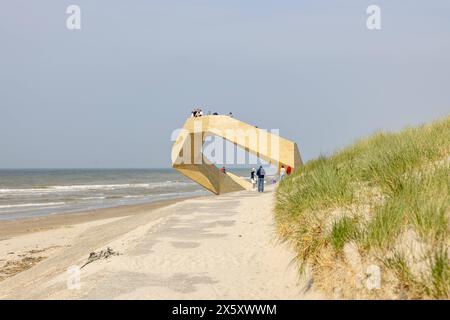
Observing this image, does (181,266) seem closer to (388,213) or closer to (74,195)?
(388,213)

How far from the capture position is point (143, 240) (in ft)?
26.5

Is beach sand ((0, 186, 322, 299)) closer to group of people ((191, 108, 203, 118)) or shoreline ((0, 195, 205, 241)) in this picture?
shoreline ((0, 195, 205, 241))

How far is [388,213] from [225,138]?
56.1 ft

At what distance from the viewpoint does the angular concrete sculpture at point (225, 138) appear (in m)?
21.0

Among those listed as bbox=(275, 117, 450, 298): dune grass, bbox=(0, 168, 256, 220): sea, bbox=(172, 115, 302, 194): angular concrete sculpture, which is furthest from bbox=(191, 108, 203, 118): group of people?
bbox=(275, 117, 450, 298): dune grass

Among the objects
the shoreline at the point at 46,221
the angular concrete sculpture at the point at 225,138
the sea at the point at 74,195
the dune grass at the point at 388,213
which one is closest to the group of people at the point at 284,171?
the angular concrete sculpture at the point at 225,138

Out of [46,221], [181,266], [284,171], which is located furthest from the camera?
[284,171]

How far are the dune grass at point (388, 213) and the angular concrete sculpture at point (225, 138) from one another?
1234 cm

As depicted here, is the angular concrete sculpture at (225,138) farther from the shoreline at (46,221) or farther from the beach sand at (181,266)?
the beach sand at (181,266)

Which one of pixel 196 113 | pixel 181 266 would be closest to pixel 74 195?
pixel 196 113

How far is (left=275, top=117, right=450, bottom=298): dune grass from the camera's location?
3.98m

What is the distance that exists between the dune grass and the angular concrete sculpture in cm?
1234

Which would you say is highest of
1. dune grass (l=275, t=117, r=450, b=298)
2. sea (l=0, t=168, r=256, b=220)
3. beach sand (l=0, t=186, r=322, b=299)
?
dune grass (l=275, t=117, r=450, b=298)

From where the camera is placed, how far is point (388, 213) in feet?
15.9
